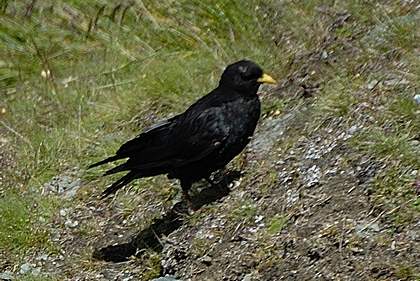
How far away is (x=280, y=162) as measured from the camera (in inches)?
229

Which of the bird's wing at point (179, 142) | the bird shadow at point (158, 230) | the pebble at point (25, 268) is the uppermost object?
the bird's wing at point (179, 142)

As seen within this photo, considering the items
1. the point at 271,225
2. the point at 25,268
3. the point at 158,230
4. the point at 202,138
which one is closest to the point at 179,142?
the point at 202,138

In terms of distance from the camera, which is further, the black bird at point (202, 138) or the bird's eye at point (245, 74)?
the bird's eye at point (245, 74)

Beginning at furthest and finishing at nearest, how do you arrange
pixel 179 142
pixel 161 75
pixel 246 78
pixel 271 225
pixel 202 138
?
1. pixel 161 75
2. pixel 246 78
3. pixel 179 142
4. pixel 202 138
5. pixel 271 225

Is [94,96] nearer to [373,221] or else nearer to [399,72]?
[399,72]

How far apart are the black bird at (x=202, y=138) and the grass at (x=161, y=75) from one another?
0.40 m

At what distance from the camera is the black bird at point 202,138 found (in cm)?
569

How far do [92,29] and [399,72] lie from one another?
129 inches

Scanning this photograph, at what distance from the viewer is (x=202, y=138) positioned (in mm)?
5707

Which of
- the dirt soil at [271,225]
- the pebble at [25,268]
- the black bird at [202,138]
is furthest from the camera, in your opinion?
the pebble at [25,268]

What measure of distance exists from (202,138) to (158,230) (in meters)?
0.71

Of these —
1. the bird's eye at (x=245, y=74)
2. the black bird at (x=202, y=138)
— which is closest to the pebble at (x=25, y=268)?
the black bird at (x=202, y=138)

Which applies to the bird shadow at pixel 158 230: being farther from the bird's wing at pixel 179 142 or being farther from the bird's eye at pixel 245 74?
the bird's eye at pixel 245 74

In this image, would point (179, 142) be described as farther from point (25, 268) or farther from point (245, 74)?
point (25, 268)
